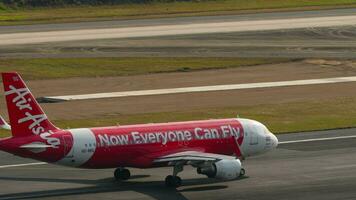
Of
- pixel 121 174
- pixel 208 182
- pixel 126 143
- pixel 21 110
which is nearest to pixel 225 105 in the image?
pixel 208 182

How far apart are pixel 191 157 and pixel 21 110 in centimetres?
962

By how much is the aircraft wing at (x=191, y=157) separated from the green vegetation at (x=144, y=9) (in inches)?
4112

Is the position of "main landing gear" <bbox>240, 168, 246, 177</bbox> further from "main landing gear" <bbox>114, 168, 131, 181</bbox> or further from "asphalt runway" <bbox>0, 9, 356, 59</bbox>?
"asphalt runway" <bbox>0, 9, 356, 59</bbox>

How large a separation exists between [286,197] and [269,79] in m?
50.6

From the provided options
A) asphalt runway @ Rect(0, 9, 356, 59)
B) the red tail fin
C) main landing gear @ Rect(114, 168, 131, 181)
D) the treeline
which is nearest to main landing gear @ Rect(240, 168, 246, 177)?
main landing gear @ Rect(114, 168, 131, 181)

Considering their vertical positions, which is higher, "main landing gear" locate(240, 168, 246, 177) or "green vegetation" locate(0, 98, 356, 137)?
"main landing gear" locate(240, 168, 246, 177)

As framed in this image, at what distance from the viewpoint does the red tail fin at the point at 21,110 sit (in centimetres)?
5381

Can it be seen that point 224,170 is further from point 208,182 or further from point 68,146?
point 68,146

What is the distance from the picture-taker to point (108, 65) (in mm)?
113438

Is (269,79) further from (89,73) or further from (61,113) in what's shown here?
(61,113)

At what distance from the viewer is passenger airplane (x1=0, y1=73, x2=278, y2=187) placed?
53844 millimetres

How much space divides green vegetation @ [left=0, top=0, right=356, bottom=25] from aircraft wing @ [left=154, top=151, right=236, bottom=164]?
104m

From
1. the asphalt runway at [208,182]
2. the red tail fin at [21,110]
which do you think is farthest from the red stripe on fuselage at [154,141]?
the red tail fin at [21,110]

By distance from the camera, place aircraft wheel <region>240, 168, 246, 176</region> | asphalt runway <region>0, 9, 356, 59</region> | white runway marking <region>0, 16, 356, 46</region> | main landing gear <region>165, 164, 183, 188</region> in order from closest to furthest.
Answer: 1. main landing gear <region>165, 164, 183, 188</region>
2. aircraft wheel <region>240, 168, 246, 176</region>
3. asphalt runway <region>0, 9, 356, 59</region>
4. white runway marking <region>0, 16, 356, 46</region>
